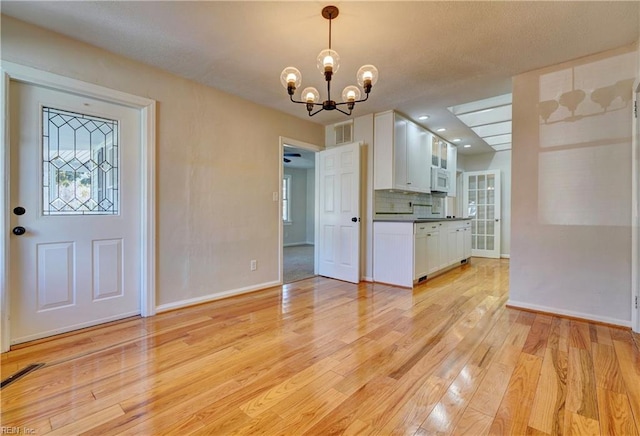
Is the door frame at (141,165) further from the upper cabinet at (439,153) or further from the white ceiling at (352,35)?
the upper cabinet at (439,153)

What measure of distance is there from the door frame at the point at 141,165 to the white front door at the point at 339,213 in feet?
7.82

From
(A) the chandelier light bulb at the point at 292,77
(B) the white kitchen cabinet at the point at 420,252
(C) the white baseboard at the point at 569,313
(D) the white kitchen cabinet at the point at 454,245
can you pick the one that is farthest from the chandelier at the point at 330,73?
(D) the white kitchen cabinet at the point at 454,245

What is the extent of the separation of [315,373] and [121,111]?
2.77 metres

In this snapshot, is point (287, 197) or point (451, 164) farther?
point (287, 197)

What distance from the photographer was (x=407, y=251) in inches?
152

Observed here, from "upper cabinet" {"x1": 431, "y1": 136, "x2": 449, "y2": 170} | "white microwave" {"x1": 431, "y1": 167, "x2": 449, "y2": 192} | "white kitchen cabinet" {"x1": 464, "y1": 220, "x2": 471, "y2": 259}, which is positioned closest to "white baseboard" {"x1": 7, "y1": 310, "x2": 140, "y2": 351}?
"white microwave" {"x1": 431, "y1": 167, "x2": 449, "y2": 192}

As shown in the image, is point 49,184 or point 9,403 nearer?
point 9,403

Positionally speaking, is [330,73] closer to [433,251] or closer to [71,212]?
[71,212]

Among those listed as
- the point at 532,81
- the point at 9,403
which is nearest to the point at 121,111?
the point at 9,403

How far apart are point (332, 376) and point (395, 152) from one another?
3105 mm

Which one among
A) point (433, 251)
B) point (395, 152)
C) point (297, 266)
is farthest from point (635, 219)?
point (297, 266)

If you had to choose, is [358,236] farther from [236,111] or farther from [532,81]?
[532,81]

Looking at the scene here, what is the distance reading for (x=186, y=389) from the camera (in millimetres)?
1650

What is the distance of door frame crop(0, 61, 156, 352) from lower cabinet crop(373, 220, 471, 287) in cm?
280
